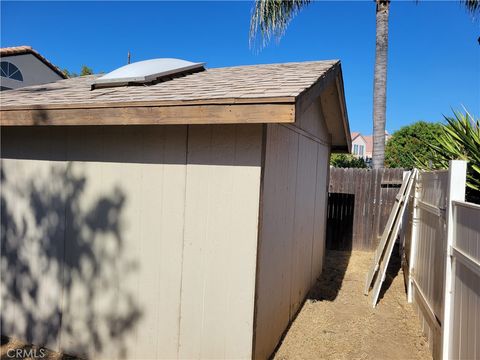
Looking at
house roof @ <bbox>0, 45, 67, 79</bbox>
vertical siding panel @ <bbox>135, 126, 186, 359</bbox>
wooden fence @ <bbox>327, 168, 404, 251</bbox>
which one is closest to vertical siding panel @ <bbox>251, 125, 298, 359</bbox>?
vertical siding panel @ <bbox>135, 126, 186, 359</bbox>

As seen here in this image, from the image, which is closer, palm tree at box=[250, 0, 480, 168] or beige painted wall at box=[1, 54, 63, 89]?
palm tree at box=[250, 0, 480, 168]

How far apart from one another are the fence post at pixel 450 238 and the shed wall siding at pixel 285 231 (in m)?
1.71

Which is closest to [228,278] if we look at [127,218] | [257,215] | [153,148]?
[257,215]

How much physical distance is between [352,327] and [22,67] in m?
18.6

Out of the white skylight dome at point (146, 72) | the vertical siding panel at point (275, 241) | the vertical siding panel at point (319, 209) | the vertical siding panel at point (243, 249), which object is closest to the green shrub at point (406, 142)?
the vertical siding panel at point (319, 209)

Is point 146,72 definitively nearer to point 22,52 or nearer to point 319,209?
point 319,209

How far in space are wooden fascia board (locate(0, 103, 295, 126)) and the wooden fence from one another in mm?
7860

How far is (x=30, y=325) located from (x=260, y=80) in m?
3.97

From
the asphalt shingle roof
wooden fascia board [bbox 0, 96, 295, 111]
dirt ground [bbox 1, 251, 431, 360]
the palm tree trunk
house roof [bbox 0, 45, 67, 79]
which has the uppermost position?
house roof [bbox 0, 45, 67, 79]

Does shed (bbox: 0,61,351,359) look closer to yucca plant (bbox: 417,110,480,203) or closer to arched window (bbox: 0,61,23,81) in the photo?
yucca plant (bbox: 417,110,480,203)

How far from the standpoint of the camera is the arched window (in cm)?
1636

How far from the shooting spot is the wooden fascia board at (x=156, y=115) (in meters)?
2.99

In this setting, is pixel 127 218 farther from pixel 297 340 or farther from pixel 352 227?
pixel 352 227

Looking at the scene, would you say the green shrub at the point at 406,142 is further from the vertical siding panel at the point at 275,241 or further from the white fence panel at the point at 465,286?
the white fence panel at the point at 465,286
